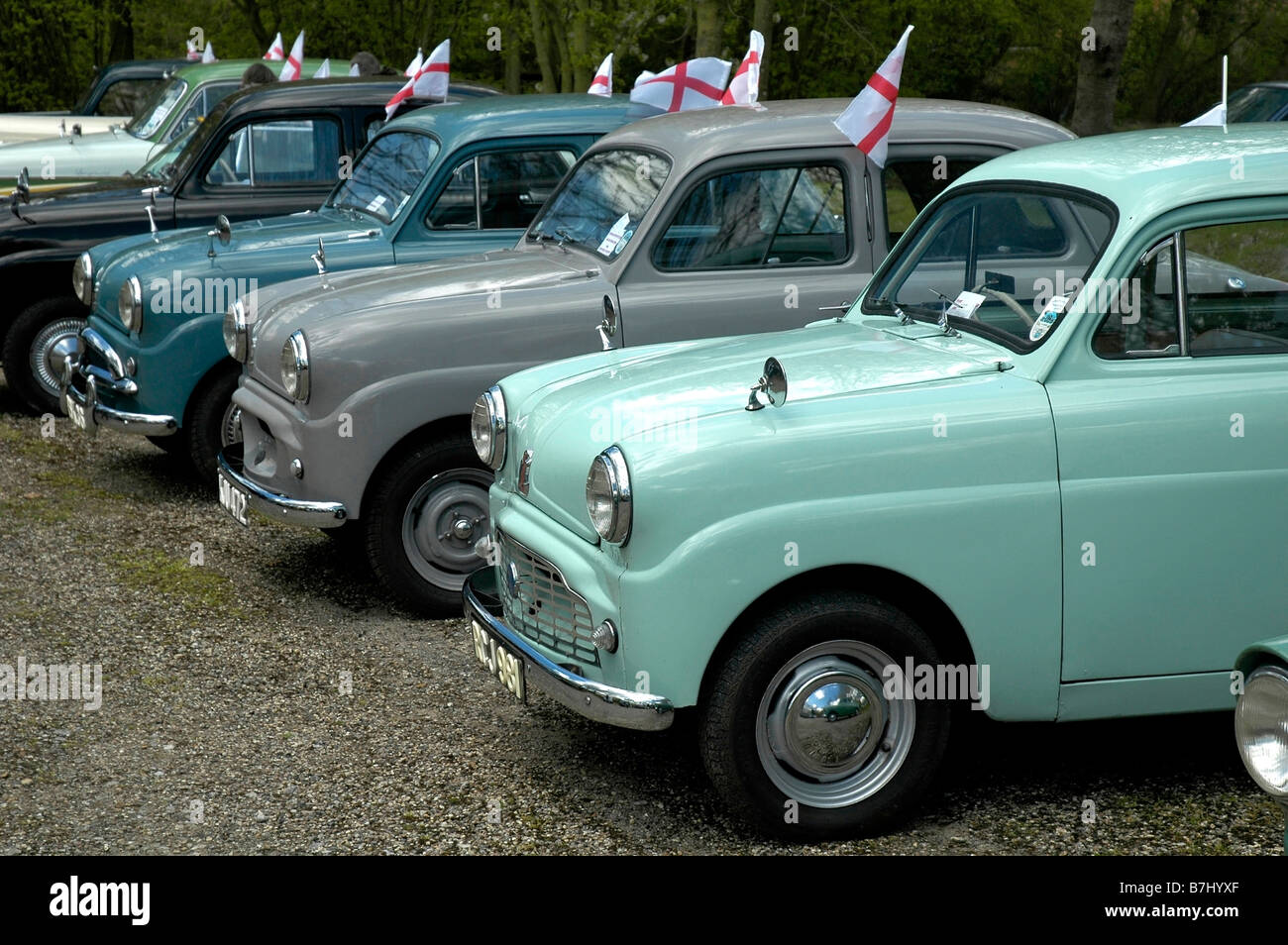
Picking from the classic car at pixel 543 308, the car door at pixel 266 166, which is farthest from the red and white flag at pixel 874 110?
the car door at pixel 266 166

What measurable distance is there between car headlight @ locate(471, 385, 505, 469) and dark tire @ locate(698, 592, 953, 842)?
4.22ft

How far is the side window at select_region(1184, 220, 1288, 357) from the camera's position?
4297mm

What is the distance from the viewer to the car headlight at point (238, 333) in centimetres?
693

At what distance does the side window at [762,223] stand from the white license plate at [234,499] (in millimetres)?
2050

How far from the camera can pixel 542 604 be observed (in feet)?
14.6

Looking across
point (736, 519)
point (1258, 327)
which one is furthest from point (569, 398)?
point (1258, 327)

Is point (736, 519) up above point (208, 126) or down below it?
below

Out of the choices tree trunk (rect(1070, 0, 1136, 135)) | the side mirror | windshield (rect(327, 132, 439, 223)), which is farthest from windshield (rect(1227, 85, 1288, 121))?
Answer: the side mirror

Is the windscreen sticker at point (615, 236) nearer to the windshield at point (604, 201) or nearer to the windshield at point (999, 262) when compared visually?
the windshield at point (604, 201)

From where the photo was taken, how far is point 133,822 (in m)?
4.45

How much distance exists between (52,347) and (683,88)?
4594mm
